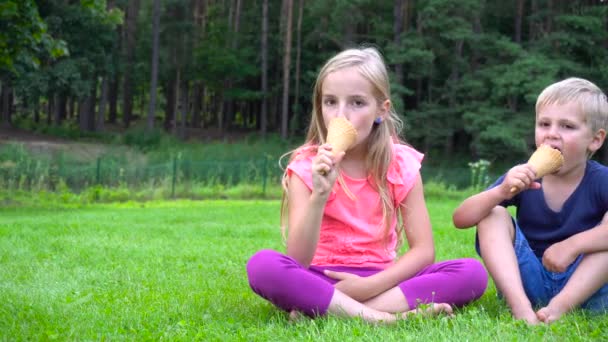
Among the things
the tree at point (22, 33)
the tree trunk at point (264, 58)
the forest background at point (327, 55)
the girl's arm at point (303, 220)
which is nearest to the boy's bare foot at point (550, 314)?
the girl's arm at point (303, 220)

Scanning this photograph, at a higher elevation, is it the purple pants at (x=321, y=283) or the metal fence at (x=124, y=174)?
the purple pants at (x=321, y=283)

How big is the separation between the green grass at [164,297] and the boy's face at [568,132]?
809 mm

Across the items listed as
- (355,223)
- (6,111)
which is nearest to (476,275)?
(355,223)

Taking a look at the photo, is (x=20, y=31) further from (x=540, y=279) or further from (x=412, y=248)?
(x=540, y=279)

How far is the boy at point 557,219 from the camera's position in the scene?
3.46 m

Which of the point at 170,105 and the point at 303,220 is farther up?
the point at 303,220

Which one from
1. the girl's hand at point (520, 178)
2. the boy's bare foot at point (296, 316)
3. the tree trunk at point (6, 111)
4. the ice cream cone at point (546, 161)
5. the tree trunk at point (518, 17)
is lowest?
the tree trunk at point (6, 111)

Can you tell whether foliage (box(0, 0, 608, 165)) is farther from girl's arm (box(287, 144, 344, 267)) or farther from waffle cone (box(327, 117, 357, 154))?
waffle cone (box(327, 117, 357, 154))

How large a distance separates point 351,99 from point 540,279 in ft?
4.34

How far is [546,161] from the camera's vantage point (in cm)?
348

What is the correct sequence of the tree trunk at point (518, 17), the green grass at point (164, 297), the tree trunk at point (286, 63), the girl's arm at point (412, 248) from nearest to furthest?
the green grass at point (164, 297) → the girl's arm at point (412, 248) → the tree trunk at point (518, 17) → the tree trunk at point (286, 63)

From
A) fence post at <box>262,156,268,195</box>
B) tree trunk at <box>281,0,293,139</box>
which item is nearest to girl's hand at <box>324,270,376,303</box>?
fence post at <box>262,156,268,195</box>

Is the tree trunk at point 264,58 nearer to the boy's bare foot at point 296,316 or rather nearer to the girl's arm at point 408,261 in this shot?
the girl's arm at point 408,261

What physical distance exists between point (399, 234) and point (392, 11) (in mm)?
34816
